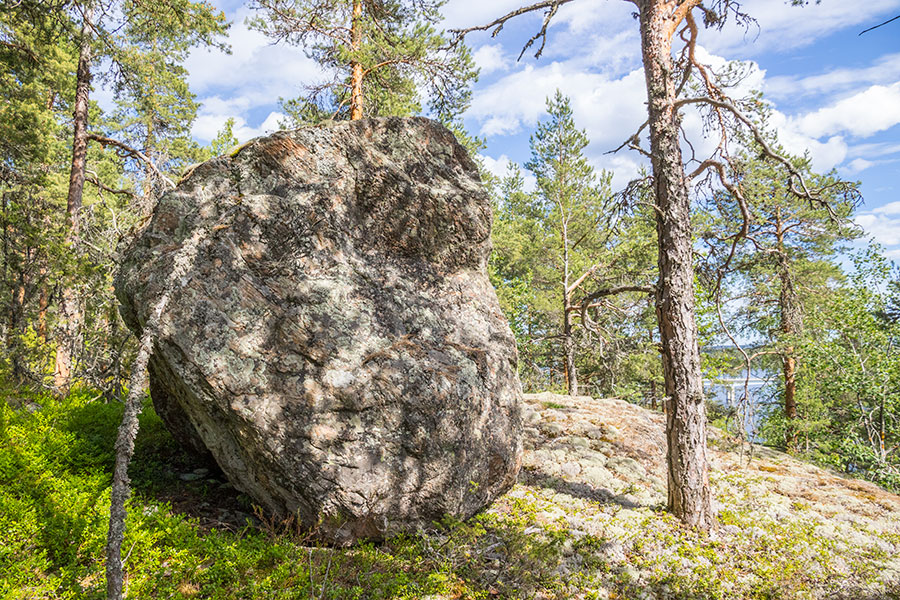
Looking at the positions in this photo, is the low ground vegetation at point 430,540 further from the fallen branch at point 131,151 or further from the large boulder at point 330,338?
the fallen branch at point 131,151

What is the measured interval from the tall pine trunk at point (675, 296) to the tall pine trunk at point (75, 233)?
8515 millimetres

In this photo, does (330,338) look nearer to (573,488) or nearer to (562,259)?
(573,488)

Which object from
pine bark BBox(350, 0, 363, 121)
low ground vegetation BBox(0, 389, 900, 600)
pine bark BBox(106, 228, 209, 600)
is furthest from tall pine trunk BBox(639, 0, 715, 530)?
pine bark BBox(350, 0, 363, 121)

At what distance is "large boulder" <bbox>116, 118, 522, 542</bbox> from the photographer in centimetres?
400

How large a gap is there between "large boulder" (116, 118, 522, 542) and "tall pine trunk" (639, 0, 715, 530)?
6.04 ft

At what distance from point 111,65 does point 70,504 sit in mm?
8977

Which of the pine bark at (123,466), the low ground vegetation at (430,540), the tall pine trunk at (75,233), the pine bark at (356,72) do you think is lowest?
the low ground vegetation at (430,540)

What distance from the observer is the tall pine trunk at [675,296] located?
496cm

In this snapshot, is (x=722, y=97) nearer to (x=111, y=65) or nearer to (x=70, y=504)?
(x=70, y=504)

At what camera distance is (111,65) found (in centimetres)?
887

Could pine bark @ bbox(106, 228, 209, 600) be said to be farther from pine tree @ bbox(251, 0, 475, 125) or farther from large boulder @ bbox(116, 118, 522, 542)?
pine tree @ bbox(251, 0, 475, 125)

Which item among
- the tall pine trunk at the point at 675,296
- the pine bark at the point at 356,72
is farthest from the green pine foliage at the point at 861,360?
the pine bark at the point at 356,72

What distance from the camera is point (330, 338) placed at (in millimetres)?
4316

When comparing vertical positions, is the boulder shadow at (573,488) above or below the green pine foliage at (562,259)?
below
